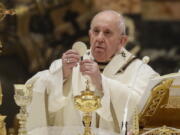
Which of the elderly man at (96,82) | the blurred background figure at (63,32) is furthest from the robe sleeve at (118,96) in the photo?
the blurred background figure at (63,32)

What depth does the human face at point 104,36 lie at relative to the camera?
4750 mm

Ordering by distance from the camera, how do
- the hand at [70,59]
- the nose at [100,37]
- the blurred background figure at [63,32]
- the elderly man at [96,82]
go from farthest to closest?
the blurred background figure at [63,32] → the nose at [100,37] → the elderly man at [96,82] → the hand at [70,59]

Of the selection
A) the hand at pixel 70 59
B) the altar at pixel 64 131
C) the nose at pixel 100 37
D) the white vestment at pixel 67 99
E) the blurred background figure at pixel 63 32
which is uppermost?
the blurred background figure at pixel 63 32

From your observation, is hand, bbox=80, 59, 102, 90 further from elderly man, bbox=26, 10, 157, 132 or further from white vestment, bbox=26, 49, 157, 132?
white vestment, bbox=26, 49, 157, 132

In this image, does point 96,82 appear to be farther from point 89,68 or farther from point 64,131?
A: point 64,131

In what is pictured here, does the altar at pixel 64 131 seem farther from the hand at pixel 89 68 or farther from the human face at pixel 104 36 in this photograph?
the human face at pixel 104 36

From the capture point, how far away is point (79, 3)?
327 inches

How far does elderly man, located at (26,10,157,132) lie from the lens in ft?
14.7

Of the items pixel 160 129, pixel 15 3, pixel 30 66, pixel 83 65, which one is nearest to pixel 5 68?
pixel 30 66

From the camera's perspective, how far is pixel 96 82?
14.6 ft

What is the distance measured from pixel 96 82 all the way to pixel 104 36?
0.48 m

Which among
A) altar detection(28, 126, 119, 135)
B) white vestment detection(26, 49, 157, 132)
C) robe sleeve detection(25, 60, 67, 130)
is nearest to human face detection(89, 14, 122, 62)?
white vestment detection(26, 49, 157, 132)

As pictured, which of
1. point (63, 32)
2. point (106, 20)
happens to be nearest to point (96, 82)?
point (106, 20)

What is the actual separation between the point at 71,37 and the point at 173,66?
1.42 m
